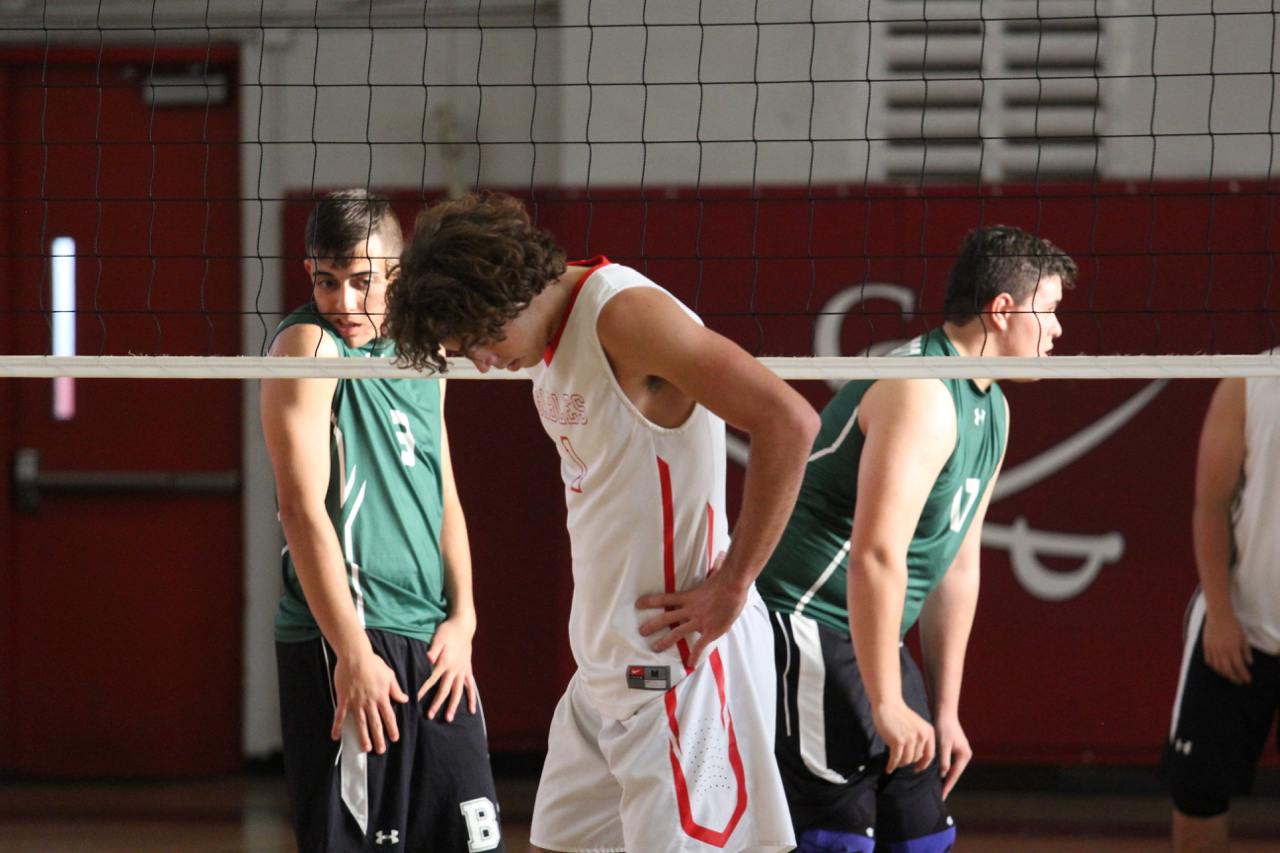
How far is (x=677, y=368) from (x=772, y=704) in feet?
1.69

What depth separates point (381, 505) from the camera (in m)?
2.20

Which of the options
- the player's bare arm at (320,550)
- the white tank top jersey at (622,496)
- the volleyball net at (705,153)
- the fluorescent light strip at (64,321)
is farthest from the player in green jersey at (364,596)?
the fluorescent light strip at (64,321)

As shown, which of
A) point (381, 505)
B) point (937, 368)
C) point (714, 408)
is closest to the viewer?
point (714, 408)

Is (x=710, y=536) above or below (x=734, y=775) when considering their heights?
above

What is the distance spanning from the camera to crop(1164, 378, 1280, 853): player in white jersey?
106 inches

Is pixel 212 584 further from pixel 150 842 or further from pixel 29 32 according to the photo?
pixel 29 32

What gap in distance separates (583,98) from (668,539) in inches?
125

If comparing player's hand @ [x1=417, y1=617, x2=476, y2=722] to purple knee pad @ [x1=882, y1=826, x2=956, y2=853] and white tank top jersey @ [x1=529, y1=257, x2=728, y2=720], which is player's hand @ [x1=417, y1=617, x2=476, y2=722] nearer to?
white tank top jersey @ [x1=529, y1=257, x2=728, y2=720]

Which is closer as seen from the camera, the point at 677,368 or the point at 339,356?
the point at 677,368

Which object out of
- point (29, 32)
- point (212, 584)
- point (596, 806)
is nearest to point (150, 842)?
point (212, 584)

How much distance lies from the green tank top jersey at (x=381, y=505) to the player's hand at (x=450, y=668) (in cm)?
3

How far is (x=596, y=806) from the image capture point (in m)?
1.77

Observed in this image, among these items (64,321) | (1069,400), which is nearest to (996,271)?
(1069,400)

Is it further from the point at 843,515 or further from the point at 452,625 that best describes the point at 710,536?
the point at 452,625
